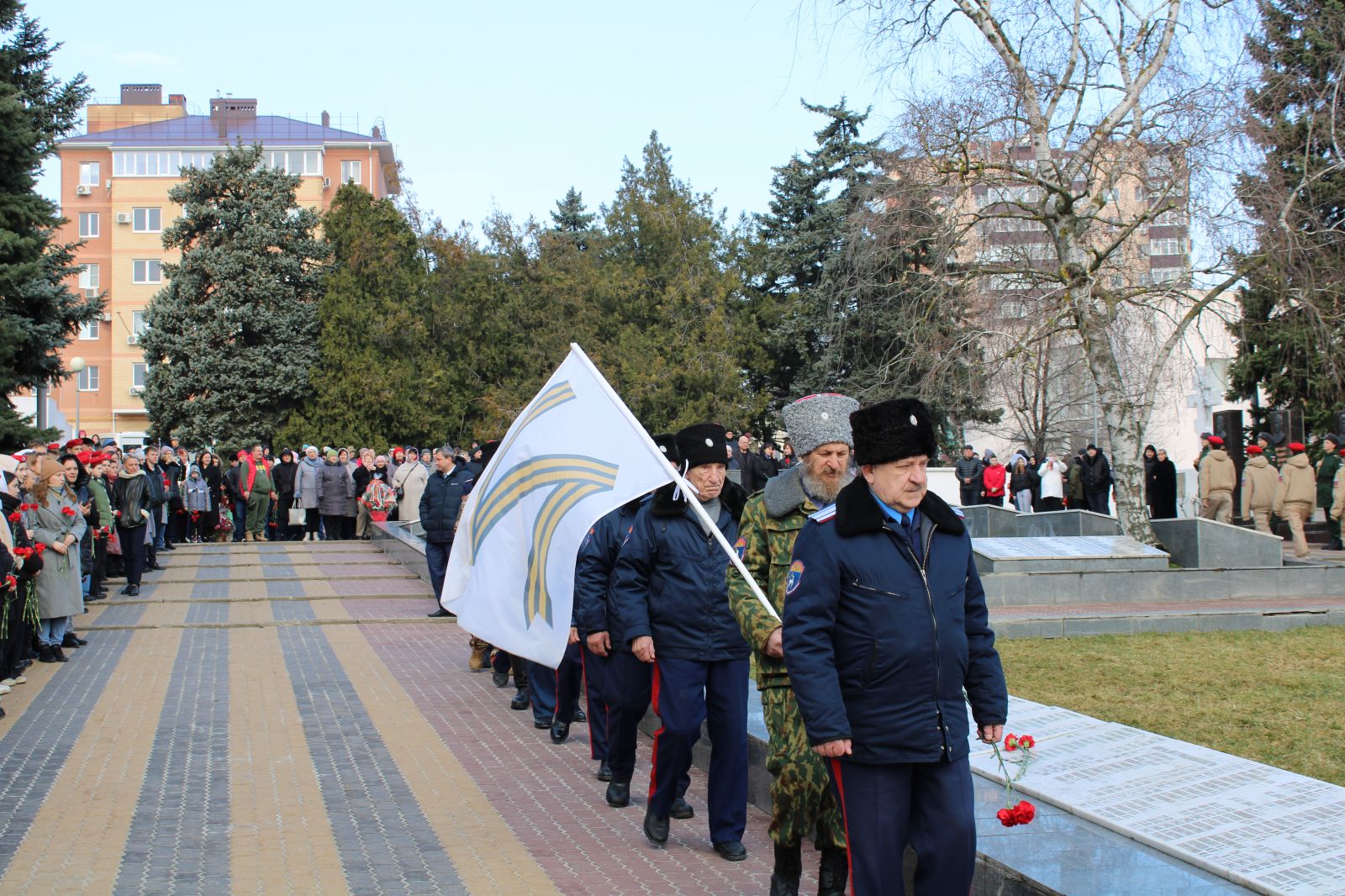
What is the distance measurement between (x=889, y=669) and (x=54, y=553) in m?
10.6

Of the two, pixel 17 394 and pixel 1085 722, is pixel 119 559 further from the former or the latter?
pixel 1085 722

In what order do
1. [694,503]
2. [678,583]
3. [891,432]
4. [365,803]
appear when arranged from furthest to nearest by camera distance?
1. [365,803]
2. [678,583]
3. [694,503]
4. [891,432]

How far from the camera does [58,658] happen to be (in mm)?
12977

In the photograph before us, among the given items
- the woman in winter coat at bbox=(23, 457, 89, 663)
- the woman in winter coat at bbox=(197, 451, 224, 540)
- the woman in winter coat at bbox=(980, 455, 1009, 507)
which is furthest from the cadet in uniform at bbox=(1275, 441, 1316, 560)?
the woman in winter coat at bbox=(197, 451, 224, 540)

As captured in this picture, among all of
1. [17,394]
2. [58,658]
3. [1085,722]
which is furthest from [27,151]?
[1085,722]

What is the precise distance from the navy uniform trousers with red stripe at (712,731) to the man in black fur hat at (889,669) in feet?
6.73

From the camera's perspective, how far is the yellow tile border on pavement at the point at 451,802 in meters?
6.11

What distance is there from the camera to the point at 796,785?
5332mm

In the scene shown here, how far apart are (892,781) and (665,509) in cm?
274

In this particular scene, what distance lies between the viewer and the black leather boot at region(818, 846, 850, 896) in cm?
546

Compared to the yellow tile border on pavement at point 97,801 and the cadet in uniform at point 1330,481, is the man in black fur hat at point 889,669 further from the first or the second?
the cadet in uniform at point 1330,481

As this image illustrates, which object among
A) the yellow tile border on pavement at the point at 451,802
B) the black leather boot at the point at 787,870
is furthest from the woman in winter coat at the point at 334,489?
the black leather boot at the point at 787,870

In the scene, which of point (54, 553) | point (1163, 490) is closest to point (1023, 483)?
point (1163, 490)

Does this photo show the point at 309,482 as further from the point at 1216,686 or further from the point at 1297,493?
the point at 1216,686
